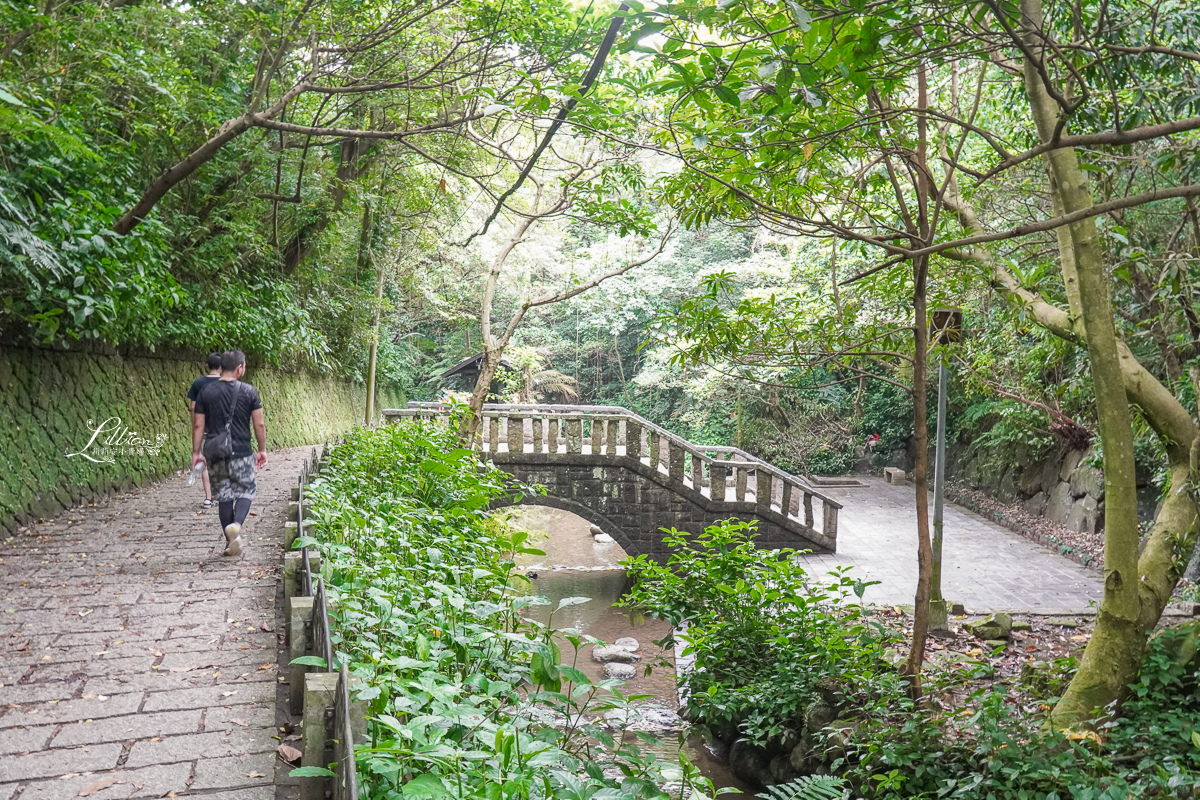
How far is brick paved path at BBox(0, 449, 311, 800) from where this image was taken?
2.80 meters

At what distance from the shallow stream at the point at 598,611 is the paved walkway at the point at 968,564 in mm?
2532

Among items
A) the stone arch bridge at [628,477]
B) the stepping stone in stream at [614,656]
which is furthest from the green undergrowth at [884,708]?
the stone arch bridge at [628,477]

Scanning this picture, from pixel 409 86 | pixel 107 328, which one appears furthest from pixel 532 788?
pixel 107 328

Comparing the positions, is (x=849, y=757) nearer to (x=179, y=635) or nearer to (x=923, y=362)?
(x=923, y=362)

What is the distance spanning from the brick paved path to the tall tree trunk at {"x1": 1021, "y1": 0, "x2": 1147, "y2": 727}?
4.06 metres

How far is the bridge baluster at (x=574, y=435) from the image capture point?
13875mm

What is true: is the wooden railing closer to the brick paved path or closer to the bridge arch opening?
the brick paved path

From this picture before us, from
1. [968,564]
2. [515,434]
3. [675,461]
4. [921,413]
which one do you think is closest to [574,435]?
[515,434]

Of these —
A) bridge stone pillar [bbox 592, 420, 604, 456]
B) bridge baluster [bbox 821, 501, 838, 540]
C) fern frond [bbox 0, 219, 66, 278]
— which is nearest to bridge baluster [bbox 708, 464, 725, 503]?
bridge baluster [bbox 821, 501, 838, 540]

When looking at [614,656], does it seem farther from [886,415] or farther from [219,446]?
[886,415]

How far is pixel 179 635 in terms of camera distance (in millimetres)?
4102

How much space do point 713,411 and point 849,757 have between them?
58.7 feet

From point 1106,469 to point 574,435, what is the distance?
10.5 metres

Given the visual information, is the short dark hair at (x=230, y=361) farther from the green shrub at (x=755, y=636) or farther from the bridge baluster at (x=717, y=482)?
the bridge baluster at (x=717, y=482)
